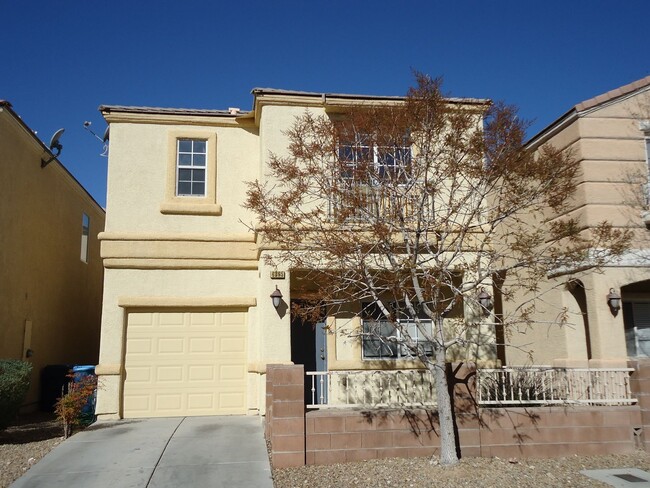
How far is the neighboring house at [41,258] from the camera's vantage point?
12141 millimetres

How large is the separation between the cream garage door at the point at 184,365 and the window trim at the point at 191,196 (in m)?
2.09

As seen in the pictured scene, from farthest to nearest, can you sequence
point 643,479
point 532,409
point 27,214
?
point 27,214 < point 532,409 < point 643,479

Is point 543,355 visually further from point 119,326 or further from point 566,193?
point 119,326

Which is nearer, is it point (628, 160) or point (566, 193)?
point (566, 193)

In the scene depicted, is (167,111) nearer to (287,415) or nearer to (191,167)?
(191,167)

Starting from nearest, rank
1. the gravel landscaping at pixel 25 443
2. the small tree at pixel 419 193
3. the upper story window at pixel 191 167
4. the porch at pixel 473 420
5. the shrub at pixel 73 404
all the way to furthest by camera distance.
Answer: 1. the gravel landscaping at pixel 25 443
2. the porch at pixel 473 420
3. the small tree at pixel 419 193
4. the shrub at pixel 73 404
5. the upper story window at pixel 191 167

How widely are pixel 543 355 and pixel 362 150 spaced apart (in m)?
6.34

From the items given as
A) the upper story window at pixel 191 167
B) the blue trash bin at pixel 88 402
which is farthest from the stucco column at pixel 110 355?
the upper story window at pixel 191 167

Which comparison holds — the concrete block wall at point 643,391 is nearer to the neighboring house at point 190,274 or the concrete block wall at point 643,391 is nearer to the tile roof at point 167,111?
the neighboring house at point 190,274

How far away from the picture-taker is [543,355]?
12.5m

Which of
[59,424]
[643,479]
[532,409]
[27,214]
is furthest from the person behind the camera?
[27,214]

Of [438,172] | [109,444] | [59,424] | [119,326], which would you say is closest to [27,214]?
[119,326]

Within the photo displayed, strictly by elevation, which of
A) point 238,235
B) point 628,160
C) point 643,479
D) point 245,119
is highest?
point 245,119

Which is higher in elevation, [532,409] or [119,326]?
[119,326]
